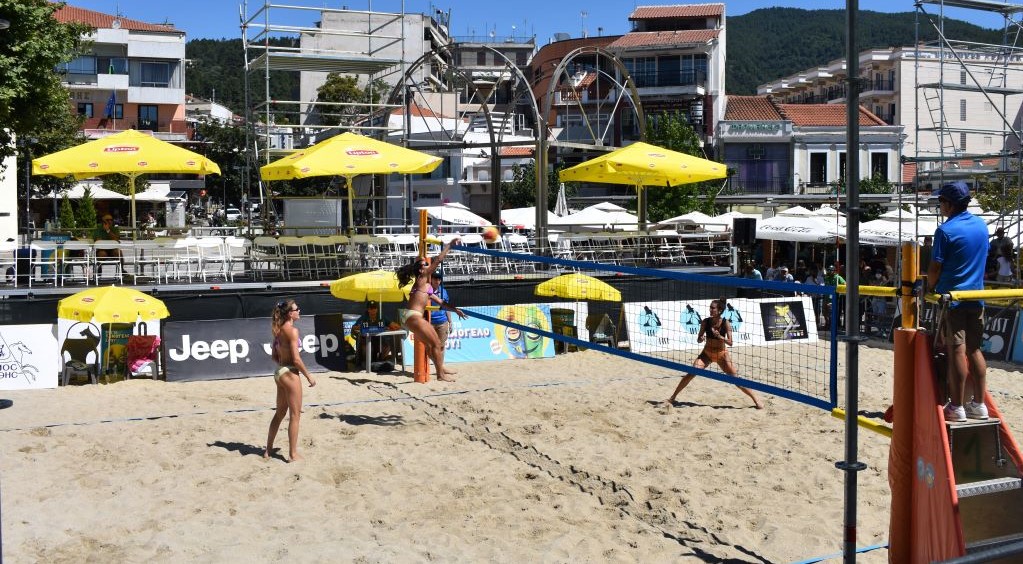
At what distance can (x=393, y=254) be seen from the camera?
1552cm

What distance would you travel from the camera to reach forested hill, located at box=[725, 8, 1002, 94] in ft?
397

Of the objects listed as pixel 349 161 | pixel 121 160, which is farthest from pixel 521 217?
pixel 121 160

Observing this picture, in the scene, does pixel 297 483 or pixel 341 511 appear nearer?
pixel 341 511

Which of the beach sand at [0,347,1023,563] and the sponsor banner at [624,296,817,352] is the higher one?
the sponsor banner at [624,296,817,352]

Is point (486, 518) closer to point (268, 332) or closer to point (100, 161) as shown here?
point (268, 332)

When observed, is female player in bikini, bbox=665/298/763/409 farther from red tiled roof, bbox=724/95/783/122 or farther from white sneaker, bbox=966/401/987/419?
red tiled roof, bbox=724/95/783/122

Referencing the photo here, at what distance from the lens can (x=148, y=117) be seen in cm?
5341

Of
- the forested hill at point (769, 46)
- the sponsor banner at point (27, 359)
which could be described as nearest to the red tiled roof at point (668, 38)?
the sponsor banner at point (27, 359)

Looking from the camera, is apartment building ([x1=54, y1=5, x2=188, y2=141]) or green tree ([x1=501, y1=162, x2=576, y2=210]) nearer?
green tree ([x1=501, y1=162, x2=576, y2=210])

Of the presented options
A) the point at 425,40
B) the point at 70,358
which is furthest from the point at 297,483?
A: the point at 425,40

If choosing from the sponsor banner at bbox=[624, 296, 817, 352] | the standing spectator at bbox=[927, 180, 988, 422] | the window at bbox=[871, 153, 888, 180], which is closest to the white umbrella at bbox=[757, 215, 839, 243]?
the sponsor banner at bbox=[624, 296, 817, 352]

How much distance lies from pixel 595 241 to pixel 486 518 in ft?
41.2

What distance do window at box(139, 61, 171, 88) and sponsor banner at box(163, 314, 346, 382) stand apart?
145 ft

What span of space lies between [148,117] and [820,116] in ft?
119
